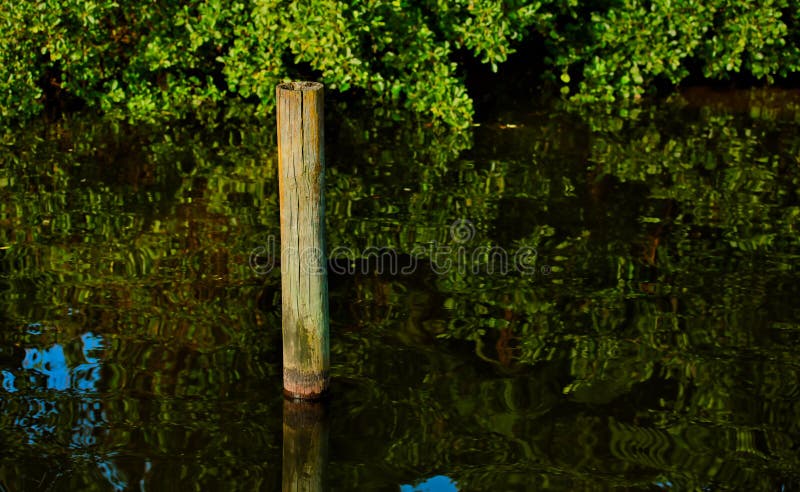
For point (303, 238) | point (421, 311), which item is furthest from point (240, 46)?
point (303, 238)

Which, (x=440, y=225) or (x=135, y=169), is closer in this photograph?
(x=440, y=225)

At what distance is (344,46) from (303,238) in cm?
604

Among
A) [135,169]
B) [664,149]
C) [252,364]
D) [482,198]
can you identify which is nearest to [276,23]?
[135,169]

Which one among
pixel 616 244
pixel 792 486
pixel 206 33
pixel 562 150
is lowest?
pixel 792 486

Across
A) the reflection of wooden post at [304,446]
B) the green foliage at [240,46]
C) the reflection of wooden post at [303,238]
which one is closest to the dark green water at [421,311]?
the reflection of wooden post at [304,446]

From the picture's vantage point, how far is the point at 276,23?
A: 12.6 metres

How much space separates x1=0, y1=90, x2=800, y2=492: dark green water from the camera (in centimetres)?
688

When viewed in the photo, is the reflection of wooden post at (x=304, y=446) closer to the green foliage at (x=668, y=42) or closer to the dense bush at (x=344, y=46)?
the dense bush at (x=344, y=46)

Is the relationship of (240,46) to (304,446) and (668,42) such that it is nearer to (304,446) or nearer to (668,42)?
(668,42)

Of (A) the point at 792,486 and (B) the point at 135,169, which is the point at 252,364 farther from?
(B) the point at 135,169

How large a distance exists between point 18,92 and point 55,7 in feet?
3.64

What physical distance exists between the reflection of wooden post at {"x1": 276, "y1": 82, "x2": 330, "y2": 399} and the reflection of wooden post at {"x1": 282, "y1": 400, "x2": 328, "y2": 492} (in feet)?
0.36

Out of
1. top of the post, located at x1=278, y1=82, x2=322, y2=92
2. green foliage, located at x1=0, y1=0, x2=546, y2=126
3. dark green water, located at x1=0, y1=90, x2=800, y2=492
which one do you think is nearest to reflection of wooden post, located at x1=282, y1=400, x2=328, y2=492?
dark green water, located at x1=0, y1=90, x2=800, y2=492

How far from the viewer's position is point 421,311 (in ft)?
28.8
